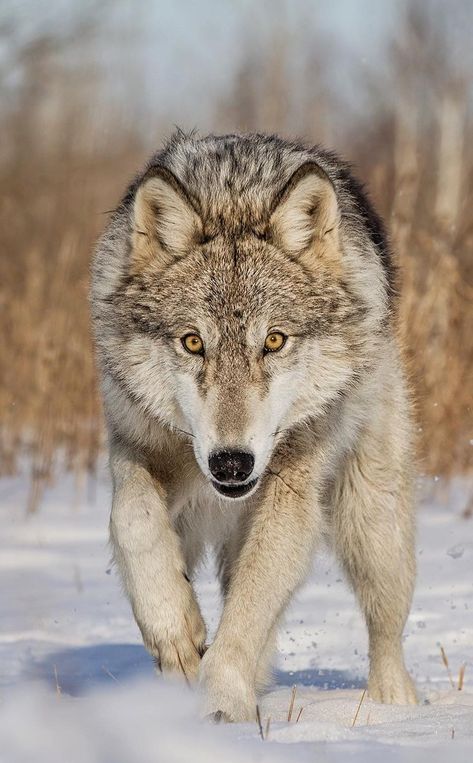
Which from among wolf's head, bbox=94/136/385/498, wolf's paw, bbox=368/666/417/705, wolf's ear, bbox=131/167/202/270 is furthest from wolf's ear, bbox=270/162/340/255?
wolf's paw, bbox=368/666/417/705

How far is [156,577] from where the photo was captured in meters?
3.52

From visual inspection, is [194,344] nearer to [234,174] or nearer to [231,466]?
[231,466]

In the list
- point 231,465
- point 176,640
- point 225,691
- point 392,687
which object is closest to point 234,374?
point 231,465

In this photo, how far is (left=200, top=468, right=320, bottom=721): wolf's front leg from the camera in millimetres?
3340

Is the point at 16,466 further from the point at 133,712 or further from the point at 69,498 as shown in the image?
the point at 133,712

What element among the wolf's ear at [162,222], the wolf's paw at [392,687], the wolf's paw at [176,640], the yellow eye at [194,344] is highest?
the wolf's ear at [162,222]

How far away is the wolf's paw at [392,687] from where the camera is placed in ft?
14.0

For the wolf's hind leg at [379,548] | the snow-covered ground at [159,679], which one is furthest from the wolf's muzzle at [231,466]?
the wolf's hind leg at [379,548]

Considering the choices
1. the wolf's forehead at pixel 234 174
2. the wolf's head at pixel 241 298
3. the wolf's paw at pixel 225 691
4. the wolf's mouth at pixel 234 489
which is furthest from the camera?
the wolf's forehead at pixel 234 174

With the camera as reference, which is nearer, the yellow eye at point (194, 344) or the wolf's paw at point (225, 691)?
the wolf's paw at point (225, 691)

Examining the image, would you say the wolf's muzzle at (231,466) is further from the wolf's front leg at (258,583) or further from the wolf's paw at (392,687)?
the wolf's paw at (392,687)

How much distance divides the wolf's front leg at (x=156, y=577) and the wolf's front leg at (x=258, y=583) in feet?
0.31

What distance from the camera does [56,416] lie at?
8.00m

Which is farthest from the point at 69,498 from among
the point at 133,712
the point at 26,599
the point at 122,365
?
the point at 133,712
